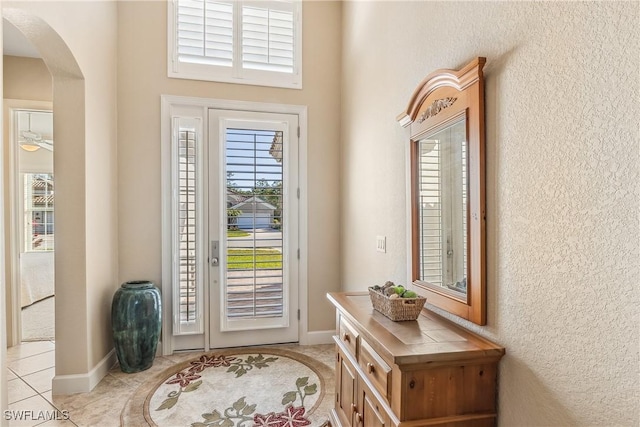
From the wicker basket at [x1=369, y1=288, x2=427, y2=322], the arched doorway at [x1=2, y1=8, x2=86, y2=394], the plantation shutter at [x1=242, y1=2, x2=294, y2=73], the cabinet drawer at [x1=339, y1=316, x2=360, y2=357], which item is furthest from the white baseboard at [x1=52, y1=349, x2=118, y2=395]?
the plantation shutter at [x1=242, y1=2, x2=294, y2=73]

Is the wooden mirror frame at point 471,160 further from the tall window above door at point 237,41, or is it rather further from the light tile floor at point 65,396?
the tall window above door at point 237,41

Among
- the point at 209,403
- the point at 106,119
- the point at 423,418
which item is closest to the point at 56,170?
the point at 106,119

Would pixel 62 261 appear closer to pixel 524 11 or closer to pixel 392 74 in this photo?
pixel 392 74

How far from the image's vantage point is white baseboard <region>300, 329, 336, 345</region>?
12.1 ft

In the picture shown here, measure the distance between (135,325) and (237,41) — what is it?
2.85 metres

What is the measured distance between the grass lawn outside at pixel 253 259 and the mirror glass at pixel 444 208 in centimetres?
189

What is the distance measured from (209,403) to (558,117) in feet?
8.96

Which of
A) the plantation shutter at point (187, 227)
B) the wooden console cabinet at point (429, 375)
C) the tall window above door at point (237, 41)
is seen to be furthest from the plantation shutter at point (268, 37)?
the wooden console cabinet at point (429, 375)

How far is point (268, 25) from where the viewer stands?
358cm

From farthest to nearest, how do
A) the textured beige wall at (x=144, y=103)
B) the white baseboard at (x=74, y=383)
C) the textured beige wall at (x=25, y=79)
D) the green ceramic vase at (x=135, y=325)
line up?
the textured beige wall at (x=25, y=79) < the textured beige wall at (x=144, y=103) < the green ceramic vase at (x=135, y=325) < the white baseboard at (x=74, y=383)

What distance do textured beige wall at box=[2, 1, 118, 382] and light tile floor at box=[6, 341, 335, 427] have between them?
0.21 metres

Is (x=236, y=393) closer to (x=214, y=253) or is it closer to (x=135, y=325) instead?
(x=135, y=325)

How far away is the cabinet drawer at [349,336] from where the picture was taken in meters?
1.81

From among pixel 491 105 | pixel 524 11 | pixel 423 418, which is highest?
pixel 524 11
